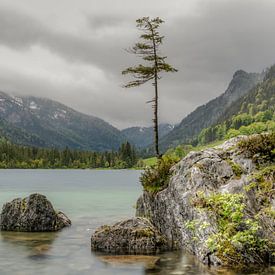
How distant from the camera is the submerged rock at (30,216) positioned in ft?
116

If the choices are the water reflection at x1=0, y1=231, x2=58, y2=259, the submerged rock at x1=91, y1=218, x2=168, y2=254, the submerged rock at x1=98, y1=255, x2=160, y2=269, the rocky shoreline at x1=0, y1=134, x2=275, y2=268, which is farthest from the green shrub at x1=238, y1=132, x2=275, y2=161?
the water reflection at x1=0, y1=231, x2=58, y2=259

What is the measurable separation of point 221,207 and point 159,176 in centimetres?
932

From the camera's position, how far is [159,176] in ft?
107

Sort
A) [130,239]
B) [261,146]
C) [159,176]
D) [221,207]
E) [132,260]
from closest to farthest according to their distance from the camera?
[221,207]
[132,260]
[130,239]
[261,146]
[159,176]

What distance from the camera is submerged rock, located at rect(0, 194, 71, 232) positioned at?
35.3m

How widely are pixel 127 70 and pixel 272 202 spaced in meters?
24.8

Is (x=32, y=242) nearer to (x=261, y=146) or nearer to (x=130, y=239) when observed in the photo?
(x=130, y=239)

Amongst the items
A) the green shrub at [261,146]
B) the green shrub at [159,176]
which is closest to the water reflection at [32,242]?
Result: the green shrub at [159,176]

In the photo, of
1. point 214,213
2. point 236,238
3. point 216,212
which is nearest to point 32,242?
point 214,213

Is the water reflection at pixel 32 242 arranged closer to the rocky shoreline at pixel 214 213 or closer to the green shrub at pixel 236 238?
the rocky shoreline at pixel 214 213

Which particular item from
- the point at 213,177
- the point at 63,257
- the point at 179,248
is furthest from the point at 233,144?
the point at 63,257

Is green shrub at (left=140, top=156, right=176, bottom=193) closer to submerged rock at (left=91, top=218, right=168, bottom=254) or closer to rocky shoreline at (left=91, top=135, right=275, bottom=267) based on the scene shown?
rocky shoreline at (left=91, top=135, right=275, bottom=267)

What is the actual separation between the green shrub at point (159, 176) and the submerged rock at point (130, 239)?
4.39 m

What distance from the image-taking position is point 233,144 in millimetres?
30000
